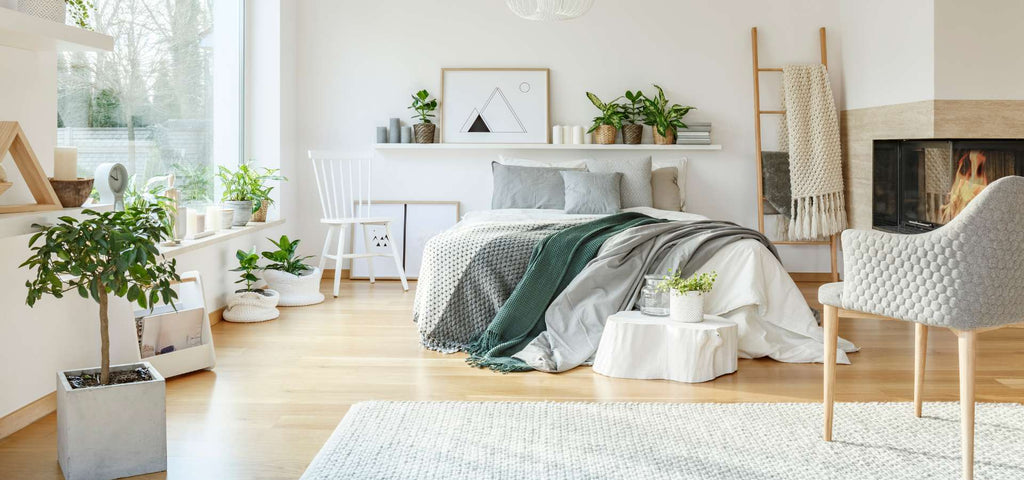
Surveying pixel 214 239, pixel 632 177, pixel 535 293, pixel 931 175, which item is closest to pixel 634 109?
pixel 632 177

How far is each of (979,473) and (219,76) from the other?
4837mm

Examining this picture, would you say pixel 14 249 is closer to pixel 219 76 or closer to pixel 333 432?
pixel 333 432

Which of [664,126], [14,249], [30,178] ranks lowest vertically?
[14,249]

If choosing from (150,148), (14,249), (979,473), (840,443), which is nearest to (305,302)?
(150,148)

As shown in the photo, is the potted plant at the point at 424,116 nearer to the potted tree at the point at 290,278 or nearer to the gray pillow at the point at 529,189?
the gray pillow at the point at 529,189

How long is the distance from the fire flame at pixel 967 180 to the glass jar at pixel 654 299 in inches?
85.8

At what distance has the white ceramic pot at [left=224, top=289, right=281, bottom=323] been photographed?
490 cm

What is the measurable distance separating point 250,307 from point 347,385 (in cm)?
161

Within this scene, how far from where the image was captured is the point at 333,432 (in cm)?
292

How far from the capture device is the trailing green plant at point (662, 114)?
20.7ft

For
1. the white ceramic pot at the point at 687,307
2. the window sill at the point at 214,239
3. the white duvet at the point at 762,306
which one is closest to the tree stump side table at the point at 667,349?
the white ceramic pot at the point at 687,307

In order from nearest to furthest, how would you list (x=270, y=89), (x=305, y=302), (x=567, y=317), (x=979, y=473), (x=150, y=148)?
(x=979, y=473), (x=567, y=317), (x=150, y=148), (x=305, y=302), (x=270, y=89)

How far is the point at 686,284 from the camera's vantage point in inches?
147

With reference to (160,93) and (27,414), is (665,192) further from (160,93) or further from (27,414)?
(27,414)
